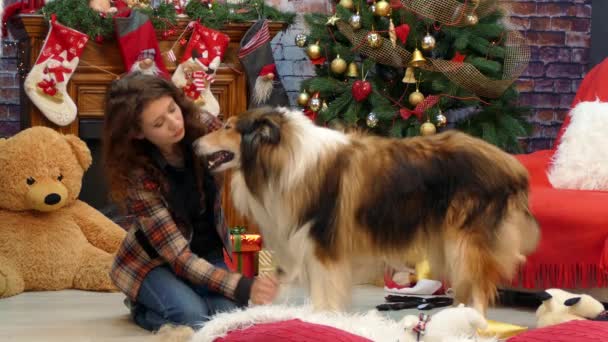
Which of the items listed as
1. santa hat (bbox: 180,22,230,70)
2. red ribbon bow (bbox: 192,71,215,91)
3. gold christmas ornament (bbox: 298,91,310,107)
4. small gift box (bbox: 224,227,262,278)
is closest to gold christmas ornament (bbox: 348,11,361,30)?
gold christmas ornament (bbox: 298,91,310,107)

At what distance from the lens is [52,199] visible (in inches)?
180

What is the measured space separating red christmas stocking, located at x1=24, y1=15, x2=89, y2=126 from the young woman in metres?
1.83

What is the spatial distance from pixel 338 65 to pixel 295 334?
349 centimetres

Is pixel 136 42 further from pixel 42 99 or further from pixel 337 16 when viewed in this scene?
pixel 337 16

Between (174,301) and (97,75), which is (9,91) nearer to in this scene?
(97,75)

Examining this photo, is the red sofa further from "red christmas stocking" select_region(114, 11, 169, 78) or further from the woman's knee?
"red christmas stocking" select_region(114, 11, 169, 78)

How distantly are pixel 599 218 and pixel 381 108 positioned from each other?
161cm

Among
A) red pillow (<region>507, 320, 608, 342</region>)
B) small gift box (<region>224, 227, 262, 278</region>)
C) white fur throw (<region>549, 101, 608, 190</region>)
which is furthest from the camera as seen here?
small gift box (<region>224, 227, 262, 278</region>)

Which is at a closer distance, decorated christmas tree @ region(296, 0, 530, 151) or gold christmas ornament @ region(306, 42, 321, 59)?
decorated christmas tree @ region(296, 0, 530, 151)

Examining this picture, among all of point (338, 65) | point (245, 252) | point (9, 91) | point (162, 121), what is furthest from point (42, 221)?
point (338, 65)

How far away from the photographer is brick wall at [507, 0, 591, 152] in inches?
247

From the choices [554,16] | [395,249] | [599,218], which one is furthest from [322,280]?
[554,16]

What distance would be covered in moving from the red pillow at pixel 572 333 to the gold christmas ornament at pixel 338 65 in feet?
11.5

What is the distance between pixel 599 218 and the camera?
12.3 feet
